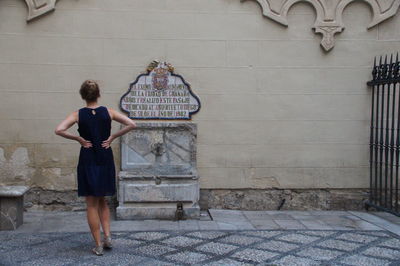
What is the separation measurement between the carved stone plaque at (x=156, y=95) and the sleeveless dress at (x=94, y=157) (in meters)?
1.89

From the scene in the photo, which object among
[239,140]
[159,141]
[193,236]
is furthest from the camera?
[239,140]

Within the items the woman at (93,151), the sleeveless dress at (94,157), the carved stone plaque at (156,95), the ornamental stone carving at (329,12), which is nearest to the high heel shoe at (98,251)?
the woman at (93,151)

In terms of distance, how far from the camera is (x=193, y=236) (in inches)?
204

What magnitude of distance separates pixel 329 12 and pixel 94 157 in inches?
161

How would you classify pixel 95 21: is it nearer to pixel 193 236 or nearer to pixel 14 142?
pixel 14 142

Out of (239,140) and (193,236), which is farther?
(239,140)

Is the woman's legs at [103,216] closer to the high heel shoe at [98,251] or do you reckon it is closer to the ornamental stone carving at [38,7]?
the high heel shoe at [98,251]

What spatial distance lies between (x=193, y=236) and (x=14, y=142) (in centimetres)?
297

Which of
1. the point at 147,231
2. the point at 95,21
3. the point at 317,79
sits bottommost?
the point at 147,231

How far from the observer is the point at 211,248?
15.5 feet

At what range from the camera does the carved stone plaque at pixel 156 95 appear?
643 centimetres

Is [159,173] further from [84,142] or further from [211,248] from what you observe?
[84,142]

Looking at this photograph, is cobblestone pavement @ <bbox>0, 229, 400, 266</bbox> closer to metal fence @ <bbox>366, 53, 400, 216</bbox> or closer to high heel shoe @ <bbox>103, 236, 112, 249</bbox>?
high heel shoe @ <bbox>103, 236, 112, 249</bbox>

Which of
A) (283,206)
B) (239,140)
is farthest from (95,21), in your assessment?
(283,206)
